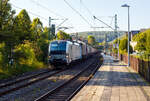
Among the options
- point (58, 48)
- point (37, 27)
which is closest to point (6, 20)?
point (58, 48)

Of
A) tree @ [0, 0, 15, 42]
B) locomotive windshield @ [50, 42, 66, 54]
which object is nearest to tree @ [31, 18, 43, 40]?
locomotive windshield @ [50, 42, 66, 54]

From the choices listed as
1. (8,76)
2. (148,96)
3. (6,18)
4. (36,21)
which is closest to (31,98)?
(148,96)

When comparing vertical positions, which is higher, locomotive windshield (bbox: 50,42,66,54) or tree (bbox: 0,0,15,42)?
tree (bbox: 0,0,15,42)

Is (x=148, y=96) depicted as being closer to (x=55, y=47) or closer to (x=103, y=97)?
(x=103, y=97)

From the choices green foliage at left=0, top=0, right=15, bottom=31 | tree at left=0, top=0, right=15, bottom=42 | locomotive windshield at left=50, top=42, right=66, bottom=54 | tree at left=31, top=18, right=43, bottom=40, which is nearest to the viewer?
tree at left=0, top=0, right=15, bottom=42

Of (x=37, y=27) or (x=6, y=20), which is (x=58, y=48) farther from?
(x=37, y=27)

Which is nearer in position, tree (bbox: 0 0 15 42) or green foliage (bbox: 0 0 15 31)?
tree (bbox: 0 0 15 42)

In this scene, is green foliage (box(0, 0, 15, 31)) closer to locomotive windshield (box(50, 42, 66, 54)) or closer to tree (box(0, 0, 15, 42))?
tree (box(0, 0, 15, 42))

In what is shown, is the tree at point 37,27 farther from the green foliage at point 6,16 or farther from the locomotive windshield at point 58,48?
the green foliage at point 6,16

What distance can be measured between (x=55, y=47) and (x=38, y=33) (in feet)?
30.1

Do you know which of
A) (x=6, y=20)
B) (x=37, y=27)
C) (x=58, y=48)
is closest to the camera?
(x=6, y=20)

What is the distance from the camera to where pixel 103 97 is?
33.3ft

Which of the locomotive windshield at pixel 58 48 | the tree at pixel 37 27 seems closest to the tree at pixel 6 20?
the locomotive windshield at pixel 58 48

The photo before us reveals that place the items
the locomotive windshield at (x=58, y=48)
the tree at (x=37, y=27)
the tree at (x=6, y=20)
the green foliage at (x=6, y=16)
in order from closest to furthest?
the tree at (x=6, y=20) → the green foliage at (x=6, y=16) → the locomotive windshield at (x=58, y=48) → the tree at (x=37, y=27)
